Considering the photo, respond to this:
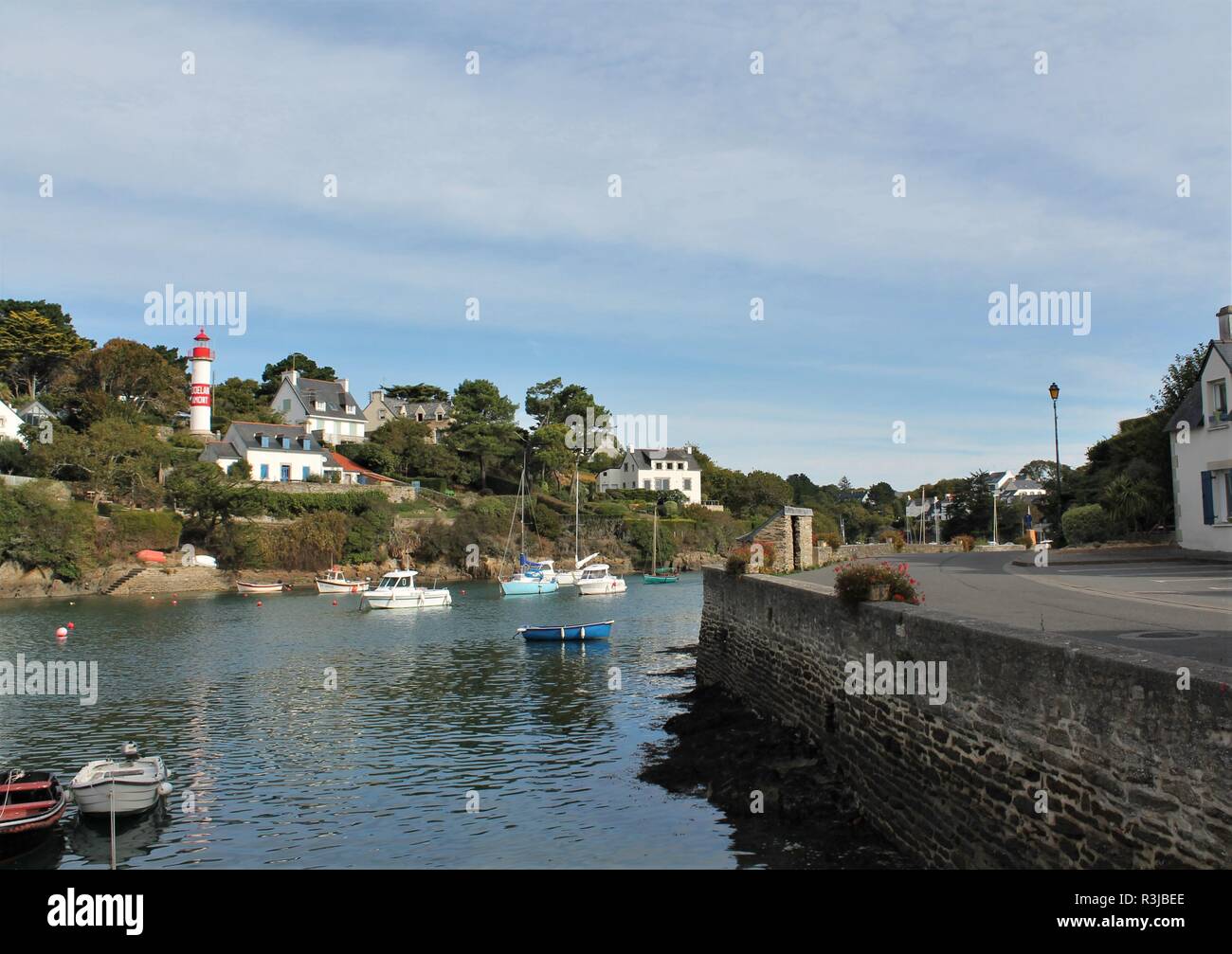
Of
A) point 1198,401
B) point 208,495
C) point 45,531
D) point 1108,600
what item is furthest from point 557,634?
point 208,495

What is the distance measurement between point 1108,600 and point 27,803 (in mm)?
19886

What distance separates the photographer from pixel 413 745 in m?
21.7

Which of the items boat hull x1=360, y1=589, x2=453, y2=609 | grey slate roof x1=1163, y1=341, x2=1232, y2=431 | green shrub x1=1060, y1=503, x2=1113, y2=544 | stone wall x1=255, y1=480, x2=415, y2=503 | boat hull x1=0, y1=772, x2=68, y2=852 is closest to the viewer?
boat hull x1=0, y1=772, x2=68, y2=852

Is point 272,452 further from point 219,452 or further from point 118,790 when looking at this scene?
point 118,790

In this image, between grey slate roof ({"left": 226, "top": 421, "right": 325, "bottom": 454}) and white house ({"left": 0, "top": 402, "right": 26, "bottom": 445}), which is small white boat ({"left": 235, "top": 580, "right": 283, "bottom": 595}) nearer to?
grey slate roof ({"left": 226, "top": 421, "right": 325, "bottom": 454})

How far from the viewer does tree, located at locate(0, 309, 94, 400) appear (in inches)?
3391

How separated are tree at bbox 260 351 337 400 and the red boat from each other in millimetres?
105485

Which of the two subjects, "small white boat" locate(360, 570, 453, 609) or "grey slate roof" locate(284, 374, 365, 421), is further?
"grey slate roof" locate(284, 374, 365, 421)

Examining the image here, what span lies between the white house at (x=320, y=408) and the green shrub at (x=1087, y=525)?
270ft

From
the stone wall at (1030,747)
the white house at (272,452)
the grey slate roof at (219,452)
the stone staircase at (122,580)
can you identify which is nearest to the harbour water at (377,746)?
the stone wall at (1030,747)

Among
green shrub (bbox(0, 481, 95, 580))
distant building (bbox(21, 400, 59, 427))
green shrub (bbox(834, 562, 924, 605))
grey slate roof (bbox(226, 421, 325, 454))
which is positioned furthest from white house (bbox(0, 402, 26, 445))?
green shrub (bbox(834, 562, 924, 605))

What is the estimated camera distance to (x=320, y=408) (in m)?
105

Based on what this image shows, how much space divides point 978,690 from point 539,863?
733cm
